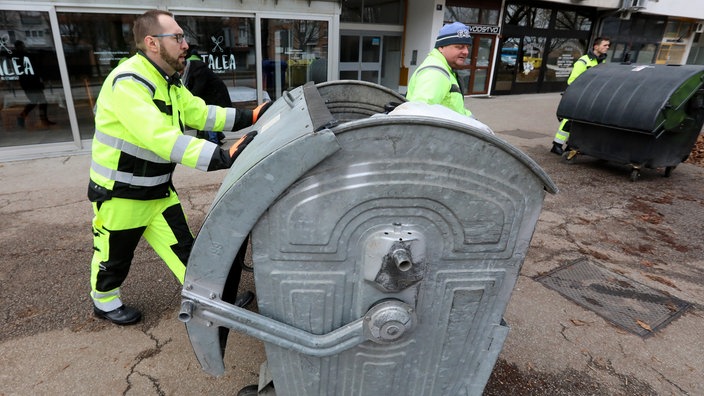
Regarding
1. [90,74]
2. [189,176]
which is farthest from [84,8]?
[189,176]

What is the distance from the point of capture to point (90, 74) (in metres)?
6.68

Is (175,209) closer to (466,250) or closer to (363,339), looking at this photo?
(363,339)

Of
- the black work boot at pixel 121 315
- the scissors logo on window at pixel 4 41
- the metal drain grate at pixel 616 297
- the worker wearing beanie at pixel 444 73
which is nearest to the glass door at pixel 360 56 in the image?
the scissors logo on window at pixel 4 41

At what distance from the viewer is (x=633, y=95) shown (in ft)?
17.5

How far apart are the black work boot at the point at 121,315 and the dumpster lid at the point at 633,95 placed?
5.80 metres

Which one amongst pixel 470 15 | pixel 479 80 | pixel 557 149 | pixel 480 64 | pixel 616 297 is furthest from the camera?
pixel 479 80

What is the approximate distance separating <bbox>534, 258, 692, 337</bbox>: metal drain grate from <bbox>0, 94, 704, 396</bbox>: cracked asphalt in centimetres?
8

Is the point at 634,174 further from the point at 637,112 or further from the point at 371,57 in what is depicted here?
the point at 371,57

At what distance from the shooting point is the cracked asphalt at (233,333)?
7.60ft

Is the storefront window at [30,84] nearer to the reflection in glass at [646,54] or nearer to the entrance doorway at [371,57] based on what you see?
the entrance doorway at [371,57]

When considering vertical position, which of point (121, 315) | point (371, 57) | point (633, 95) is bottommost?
point (121, 315)

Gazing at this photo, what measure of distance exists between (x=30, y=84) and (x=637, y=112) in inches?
335

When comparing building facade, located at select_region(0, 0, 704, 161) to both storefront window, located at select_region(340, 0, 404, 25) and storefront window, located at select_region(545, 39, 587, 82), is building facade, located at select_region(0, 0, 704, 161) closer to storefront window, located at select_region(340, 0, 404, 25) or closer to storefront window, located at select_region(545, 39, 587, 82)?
storefront window, located at select_region(340, 0, 404, 25)

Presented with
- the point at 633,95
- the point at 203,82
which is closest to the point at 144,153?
the point at 203,82
